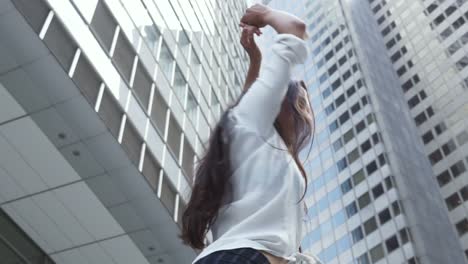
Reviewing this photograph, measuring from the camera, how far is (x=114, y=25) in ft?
49.3

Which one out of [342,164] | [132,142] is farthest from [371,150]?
[132,142]

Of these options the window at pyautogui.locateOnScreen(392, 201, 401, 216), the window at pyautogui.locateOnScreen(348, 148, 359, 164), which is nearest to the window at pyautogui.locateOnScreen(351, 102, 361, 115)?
the window at pyautogui.locateOnScreen(348, 148, 359, 164)

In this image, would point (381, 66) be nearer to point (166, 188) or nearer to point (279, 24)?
point (166, 188)

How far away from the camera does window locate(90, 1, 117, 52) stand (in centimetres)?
1380

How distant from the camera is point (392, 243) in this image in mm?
49656

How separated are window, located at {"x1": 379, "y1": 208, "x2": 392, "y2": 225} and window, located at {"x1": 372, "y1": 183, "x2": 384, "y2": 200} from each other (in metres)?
1.86

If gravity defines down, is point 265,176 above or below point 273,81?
below

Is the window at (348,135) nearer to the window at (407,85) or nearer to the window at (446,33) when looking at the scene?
the window at (407,85)

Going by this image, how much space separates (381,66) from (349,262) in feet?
85.3

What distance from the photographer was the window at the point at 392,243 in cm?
4922

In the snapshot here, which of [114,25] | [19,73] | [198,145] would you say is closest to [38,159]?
[19,73]

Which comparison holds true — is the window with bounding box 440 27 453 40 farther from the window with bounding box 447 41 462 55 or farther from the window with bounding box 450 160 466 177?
the window with bounding box 450 160 466 177

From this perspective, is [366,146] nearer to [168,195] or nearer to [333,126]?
[333,126]

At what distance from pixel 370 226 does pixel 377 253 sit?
293 centimetres
